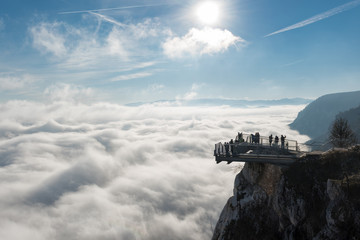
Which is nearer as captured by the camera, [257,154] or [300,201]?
[300,201]

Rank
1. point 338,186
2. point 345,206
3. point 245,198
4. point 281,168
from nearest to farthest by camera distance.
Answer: point 345,206 → point 338,186 → point 281,168 → point 245,198

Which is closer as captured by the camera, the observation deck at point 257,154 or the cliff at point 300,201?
the cliff at point 300,201

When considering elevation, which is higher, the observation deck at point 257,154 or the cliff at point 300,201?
the observation deck at point 257,154

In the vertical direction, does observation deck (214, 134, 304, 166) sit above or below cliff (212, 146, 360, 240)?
above

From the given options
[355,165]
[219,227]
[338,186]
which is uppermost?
[355,165]

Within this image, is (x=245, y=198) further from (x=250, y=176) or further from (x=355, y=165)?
(x=355, y=165)

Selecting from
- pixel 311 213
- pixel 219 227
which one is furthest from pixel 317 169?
pixel 219 227

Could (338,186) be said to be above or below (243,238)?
above

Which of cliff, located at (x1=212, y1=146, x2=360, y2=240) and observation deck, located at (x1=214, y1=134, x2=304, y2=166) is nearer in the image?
cliff, located at (x1=212, y1=146, x2=360, y2=240)
